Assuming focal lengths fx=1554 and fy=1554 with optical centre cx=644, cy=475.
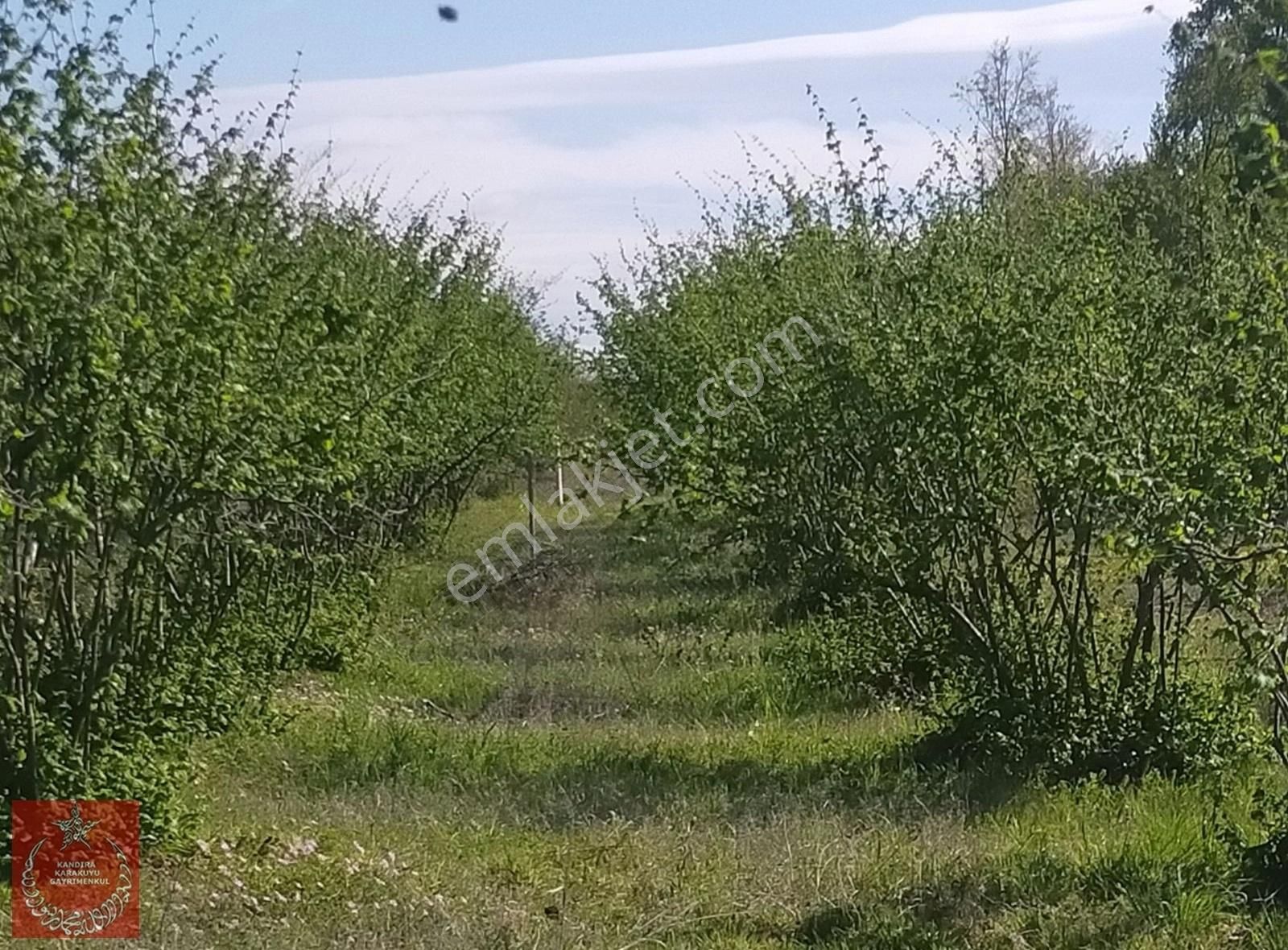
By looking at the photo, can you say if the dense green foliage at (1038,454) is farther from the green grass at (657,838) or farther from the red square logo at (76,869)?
the red square logo at (76,869)

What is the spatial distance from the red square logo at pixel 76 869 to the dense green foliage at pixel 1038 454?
3931 millimetres

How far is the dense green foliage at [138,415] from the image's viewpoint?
19.0 ft

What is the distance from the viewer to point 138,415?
600cm

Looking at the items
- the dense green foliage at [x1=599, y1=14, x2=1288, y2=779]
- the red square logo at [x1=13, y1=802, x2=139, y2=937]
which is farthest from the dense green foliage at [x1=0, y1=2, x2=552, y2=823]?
the dense green foliage at [x1=599, y1=14, x2=1288, y2=779]

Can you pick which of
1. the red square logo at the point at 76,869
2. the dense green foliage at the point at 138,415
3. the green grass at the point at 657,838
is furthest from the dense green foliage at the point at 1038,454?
the red square logo at the point at 76,869

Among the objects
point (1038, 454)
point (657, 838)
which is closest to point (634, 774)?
point (657, 838)

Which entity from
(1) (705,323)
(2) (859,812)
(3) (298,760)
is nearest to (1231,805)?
(2) (859,812)

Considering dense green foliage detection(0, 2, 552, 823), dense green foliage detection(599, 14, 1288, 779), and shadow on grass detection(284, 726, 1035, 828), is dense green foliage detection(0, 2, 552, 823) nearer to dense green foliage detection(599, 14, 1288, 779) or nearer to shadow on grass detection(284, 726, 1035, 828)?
shadow on grass detection(284, 726, 1035, 828)

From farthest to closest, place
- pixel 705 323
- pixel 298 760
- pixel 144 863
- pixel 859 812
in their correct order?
pixel 705 323
pixel 298 760
pixel 859 812
pixel 144 863

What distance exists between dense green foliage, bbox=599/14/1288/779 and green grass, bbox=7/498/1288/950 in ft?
1.83

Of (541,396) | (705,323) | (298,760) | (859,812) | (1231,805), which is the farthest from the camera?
(541,396)

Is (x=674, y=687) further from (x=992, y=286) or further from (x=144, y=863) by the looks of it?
(x=144, y=863)

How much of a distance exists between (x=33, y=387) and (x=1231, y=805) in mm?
5820

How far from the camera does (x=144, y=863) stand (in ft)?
22.1
